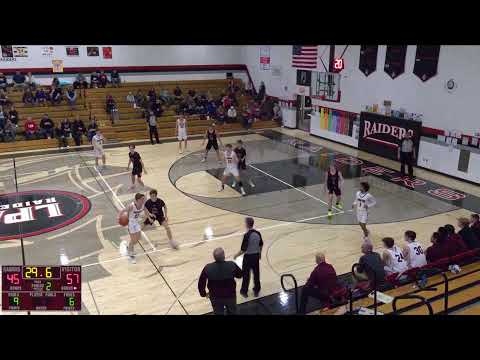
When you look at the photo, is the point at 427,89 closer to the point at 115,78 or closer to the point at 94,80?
the point at 115,78

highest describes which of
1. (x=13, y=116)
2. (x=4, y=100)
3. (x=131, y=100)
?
(x=4, y=100)

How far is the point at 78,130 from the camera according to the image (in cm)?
2084

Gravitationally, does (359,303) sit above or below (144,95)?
below

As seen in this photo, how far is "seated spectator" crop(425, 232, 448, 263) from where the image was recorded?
27.1 feet

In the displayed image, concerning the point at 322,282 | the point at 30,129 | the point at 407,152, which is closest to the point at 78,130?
the point at 30,129

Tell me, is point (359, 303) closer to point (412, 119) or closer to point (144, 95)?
point (412, 119)

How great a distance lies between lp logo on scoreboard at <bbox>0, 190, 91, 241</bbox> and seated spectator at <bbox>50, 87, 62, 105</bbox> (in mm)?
9893

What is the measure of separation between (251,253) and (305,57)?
16561mm

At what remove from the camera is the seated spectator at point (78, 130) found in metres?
20.7

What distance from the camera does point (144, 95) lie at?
2530 centimetres
